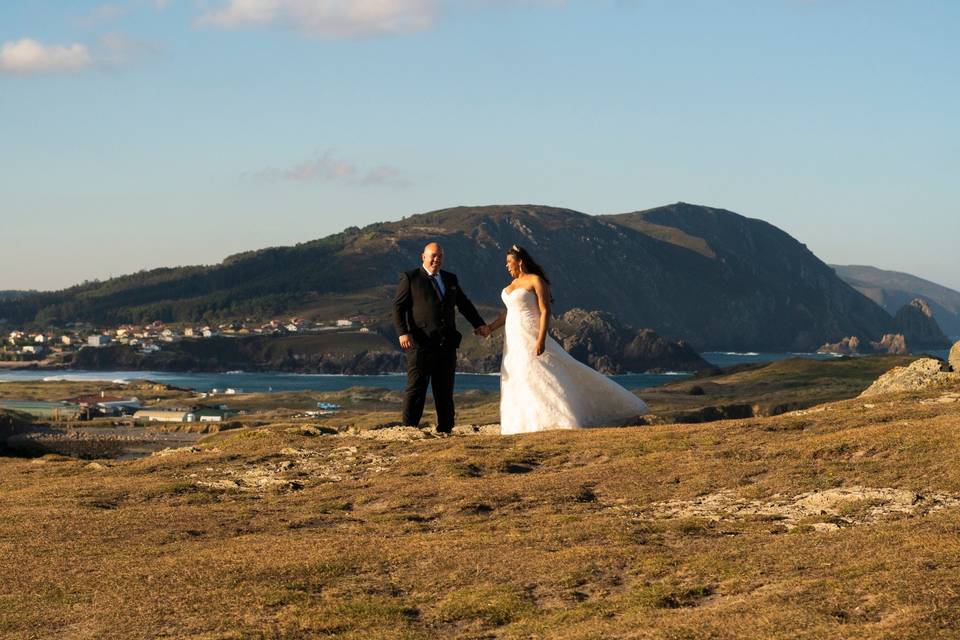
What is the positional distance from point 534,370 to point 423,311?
2.40m

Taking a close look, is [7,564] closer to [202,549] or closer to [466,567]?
[202,549]

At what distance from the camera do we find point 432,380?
24234 mm

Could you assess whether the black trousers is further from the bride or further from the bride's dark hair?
the bride's dark hair

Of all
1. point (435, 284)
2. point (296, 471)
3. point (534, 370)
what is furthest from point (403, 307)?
point (296, 471)

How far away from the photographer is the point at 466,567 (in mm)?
13062

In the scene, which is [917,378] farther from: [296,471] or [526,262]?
[296,471]

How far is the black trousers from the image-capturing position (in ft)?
77.5

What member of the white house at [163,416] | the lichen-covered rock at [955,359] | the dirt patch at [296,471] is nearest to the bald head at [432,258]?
the dirt patch at [296,471]

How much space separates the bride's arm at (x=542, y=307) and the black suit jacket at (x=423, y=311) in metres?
1.24

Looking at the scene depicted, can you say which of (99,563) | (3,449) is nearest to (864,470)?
(99,563)

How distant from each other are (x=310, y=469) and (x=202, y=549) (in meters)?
7.02

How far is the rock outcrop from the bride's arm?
9988 millimetres

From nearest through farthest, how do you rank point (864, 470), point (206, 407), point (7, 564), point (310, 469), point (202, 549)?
point (7, 564) < point (202, 549) < point (864, 470) < point (310, 469) < point (206, 407)

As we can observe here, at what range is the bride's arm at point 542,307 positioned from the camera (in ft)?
76.5
